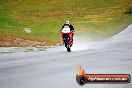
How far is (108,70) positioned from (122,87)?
13.1 ft

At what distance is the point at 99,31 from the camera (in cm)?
5059

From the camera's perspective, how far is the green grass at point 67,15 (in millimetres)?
55062

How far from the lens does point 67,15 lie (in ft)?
224

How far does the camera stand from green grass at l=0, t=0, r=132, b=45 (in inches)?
2168

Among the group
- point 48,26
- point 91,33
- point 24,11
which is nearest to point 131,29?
point 91,33

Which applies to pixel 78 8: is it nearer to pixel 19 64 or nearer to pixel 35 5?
pixel 35 5
